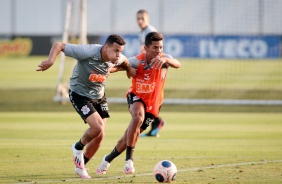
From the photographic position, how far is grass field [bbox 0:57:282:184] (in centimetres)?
1084

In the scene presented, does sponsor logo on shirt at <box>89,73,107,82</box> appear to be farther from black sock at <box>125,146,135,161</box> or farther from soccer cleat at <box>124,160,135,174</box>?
soccer cleat at <box>124,160,135,174</box>

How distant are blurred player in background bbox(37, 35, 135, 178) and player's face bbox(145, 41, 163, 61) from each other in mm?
426

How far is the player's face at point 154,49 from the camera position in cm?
1130

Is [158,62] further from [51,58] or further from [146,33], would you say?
[146,33]

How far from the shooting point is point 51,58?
10.5 meters

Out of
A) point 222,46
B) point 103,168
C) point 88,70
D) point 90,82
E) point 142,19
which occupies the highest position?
point 142,19

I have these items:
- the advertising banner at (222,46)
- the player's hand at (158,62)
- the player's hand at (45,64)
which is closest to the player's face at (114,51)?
the player's hand at (158,62)

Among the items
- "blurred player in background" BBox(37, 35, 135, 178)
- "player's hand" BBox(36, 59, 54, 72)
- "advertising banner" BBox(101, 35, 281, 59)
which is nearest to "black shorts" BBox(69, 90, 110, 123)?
"blurred player in background" BBox(37, 35, 135, 178)

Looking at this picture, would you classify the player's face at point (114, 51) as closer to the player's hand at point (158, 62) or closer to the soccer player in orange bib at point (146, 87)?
the soccer player in orange bib at point (146, 87)

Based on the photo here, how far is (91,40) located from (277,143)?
1190 inches

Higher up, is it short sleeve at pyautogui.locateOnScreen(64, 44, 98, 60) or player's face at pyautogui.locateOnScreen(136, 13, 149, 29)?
player's face at pyautogui.locateOnScreen(136, 13, 149, 29)

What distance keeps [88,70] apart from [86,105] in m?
0.54

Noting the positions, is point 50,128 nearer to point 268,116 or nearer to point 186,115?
point 186,115

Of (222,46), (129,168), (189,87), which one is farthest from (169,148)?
(189,87)
